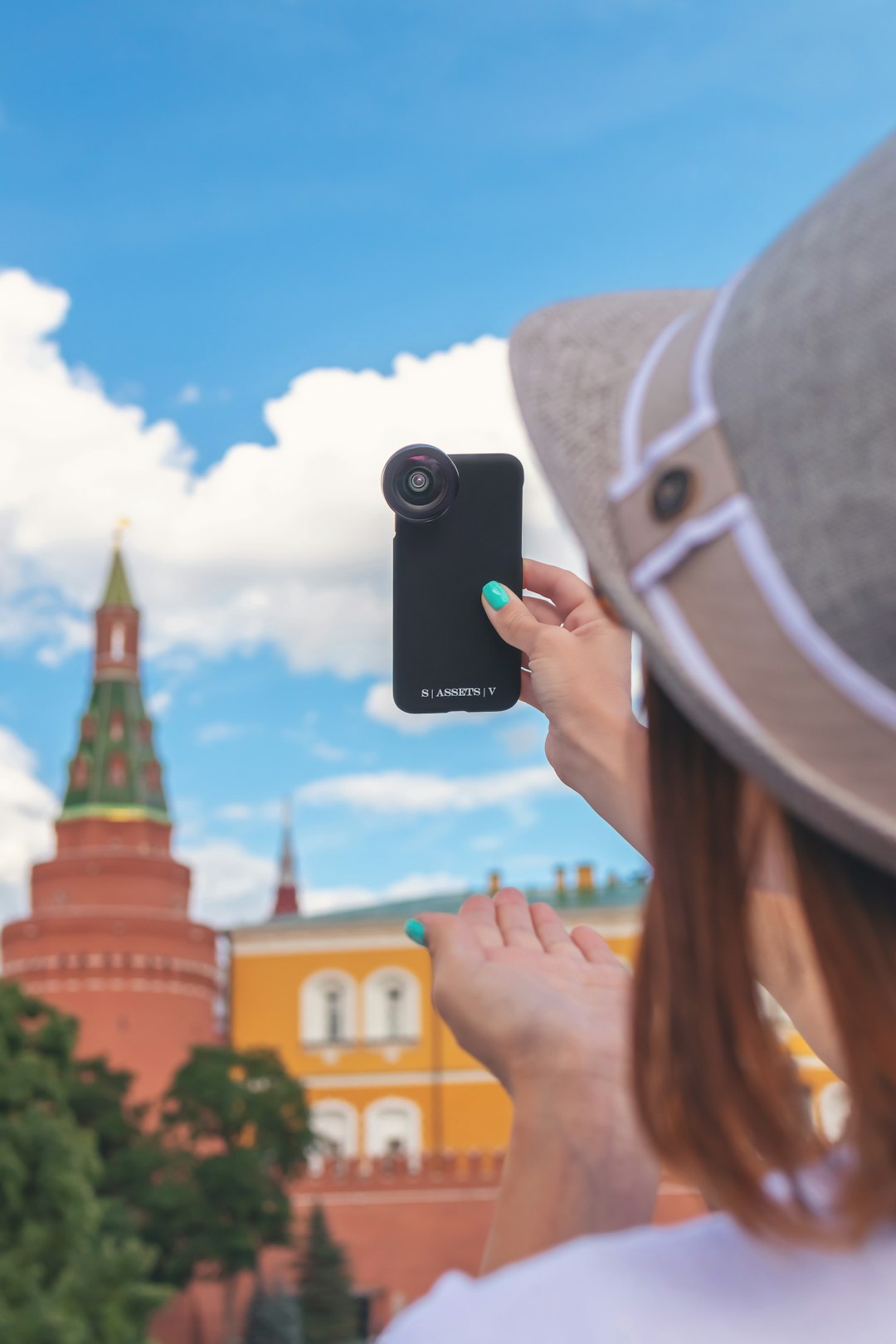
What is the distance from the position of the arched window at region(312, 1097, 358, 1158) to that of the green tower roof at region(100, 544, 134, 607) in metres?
9.77

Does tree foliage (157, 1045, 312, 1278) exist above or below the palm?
below

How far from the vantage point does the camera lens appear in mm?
1236

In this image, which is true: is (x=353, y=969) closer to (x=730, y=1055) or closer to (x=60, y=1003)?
(x=60, y=1003)

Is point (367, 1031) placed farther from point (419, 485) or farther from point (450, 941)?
point (450, 941)

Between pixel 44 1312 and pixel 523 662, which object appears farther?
pixel 44 1312

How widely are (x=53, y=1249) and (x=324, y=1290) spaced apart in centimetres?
1044

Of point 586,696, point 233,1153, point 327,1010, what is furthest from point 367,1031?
point 586,696

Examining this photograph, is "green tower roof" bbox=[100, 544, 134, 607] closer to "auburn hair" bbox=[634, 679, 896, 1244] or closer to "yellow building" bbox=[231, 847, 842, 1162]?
"yellow building" bbox=[231, 847, 842, 1162]

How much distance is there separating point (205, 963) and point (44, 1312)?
14.8 metres

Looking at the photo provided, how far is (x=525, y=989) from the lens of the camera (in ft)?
2.45

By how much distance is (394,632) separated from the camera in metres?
1.20

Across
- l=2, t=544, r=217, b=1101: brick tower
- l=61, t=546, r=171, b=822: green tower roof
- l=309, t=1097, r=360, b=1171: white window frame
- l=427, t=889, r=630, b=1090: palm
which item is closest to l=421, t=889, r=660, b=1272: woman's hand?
l=427, t=889, r=630, b=1090: palm

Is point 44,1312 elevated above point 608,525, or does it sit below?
below

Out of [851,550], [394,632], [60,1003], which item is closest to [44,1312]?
[394,632]
